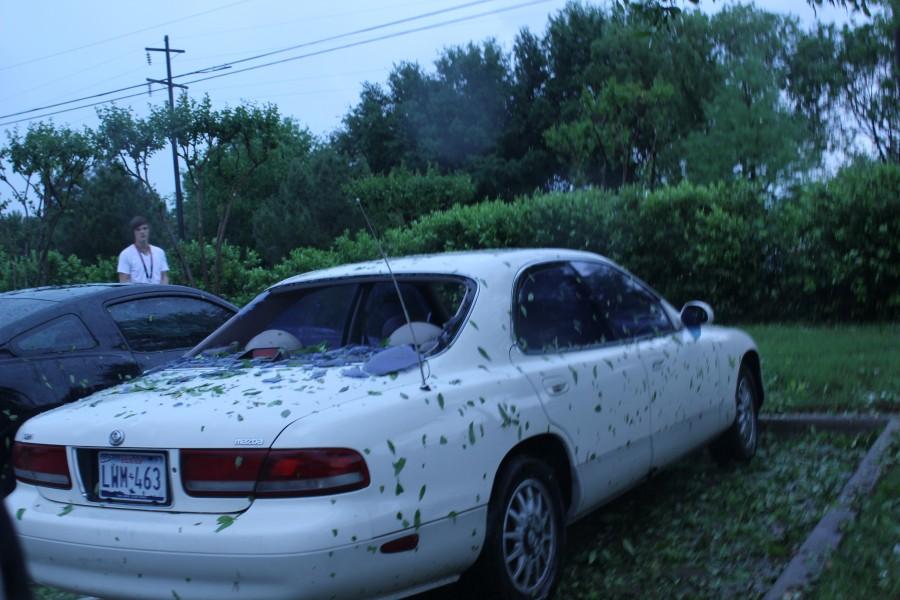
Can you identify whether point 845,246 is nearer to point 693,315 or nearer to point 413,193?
point 693,315

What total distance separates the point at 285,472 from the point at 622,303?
2630mm

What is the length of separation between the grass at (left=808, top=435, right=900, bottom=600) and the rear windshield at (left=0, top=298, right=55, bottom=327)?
476cm

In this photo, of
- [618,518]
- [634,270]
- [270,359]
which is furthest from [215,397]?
[634,270]

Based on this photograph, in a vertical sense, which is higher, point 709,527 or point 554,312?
point 554,312

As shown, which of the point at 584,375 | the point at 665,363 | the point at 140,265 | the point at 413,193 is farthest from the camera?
the point at 413,193

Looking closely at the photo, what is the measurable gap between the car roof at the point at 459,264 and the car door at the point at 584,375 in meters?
0.08

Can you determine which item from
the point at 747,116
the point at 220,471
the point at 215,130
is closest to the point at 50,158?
the point at 215,130

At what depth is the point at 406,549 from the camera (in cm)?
328

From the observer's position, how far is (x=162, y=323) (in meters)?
6.59

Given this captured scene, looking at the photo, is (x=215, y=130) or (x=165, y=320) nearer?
(x=165, y=320)

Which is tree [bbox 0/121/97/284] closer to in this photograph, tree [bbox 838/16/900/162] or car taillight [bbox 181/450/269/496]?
car taillight [bbox 181/450/269/496]

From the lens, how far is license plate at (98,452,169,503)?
3352 mm

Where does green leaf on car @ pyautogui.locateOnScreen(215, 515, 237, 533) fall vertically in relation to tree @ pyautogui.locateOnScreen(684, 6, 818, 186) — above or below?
below

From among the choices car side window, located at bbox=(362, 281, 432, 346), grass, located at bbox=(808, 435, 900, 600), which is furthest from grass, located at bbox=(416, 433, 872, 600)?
car side window, located at bbox=(362, 281, 432, 346)
